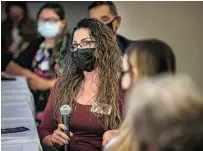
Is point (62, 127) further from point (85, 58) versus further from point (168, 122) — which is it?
point (168, 122)

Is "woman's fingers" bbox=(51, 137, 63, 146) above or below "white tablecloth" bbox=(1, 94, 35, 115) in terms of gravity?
below

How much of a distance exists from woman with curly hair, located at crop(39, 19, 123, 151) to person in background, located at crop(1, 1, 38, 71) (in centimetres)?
67

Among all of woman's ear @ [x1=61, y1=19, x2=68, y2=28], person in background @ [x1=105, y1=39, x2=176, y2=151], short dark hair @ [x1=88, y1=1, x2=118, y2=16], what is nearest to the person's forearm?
woman's ear @ [x1=61, y1=19, x2=68, y2=28]

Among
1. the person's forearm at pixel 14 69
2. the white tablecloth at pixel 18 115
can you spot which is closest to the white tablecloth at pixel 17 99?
the white tablecloth at pixel 18 115

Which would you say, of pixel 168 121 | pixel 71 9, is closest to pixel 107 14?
pixel 71 9

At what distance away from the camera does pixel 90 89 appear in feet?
4.98

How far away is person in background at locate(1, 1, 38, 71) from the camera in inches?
85.7

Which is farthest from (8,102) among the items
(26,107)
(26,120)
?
(26,120)

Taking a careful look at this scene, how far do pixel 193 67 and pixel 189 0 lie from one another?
0.75 ft

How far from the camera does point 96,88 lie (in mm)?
1522

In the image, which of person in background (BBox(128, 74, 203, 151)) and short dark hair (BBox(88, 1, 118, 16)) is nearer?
person in background (BBox(128, 74, 203, 151))

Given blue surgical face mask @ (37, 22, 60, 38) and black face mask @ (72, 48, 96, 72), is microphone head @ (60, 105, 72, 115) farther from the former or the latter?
blue surgical face mask @ (37, 22, 60, 38)

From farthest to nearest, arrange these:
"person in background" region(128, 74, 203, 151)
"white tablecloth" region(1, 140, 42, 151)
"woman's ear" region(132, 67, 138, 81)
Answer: "white tablecloth" region(1, 140, 42, 151) → "woman's ear" region(132, 67, 138, 81) → "person in background" region(128, 74, 203, 151)

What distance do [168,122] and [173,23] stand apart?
1287 mm
